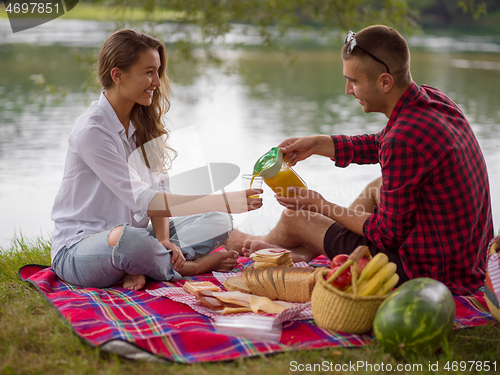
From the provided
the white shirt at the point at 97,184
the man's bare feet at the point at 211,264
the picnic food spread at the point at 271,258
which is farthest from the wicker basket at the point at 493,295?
the white shirt at the point at 97,184

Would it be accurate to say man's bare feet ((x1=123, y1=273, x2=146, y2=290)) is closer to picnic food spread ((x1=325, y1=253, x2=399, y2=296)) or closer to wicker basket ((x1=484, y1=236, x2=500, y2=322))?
picnic food spread ((x1=325, y1=253, x2=399, y2=296))

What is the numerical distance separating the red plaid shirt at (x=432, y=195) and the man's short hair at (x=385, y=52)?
10cm

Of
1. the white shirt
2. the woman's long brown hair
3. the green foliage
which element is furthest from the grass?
the green foliage

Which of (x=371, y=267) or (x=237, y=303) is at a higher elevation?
(x=371, y=267)

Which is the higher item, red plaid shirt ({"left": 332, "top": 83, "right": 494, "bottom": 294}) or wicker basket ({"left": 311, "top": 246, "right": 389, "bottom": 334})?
red plaid shirt ({"left": 332, "top": 83, "right": 494, "bottom": 294})

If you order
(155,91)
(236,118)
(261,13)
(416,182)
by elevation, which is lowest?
(236,118)

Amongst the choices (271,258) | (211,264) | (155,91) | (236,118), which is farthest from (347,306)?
(236,118)

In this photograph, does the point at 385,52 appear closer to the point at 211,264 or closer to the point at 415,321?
the point at 415,321

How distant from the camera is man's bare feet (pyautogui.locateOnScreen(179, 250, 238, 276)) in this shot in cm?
323

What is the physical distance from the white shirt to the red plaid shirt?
51.3 inches

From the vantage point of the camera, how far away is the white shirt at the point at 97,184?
2.87 metres

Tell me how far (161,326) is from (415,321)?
45.1 inches

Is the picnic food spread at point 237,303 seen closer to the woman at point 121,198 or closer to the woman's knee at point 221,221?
the woman at point 121,198

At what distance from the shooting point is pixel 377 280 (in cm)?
236
